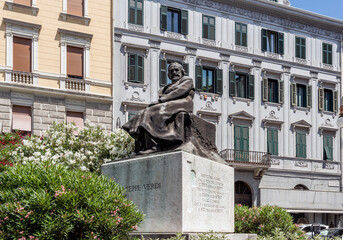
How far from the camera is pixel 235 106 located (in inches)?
1451

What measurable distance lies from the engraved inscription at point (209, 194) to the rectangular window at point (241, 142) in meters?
25.0

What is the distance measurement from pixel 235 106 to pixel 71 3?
1143 cm

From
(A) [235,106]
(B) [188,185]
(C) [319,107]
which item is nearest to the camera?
(B) [188,185]

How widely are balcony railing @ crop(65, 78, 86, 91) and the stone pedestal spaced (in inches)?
775

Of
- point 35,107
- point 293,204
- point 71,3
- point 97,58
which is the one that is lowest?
point 293,204

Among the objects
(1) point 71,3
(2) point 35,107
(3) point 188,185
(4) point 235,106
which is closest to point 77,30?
(1) point 71,3

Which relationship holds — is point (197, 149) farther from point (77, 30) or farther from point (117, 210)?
point (77, 30)

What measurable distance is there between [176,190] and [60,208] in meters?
2.22

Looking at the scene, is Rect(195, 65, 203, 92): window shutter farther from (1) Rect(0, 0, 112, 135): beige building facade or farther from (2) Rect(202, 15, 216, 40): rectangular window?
(1) Rect(0, 0, 112, 135): beige building facade

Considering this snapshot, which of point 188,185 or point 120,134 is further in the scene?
point 120,134

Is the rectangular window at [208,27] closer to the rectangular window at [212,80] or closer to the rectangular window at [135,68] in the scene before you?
the rectangular window at [212,80]

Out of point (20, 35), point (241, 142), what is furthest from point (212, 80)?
point (20, 35)

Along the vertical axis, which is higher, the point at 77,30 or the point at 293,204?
the point at 77,30

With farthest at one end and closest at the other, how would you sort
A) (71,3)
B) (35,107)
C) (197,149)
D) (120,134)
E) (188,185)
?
(71,3) < (35,107) < (120,134) < (197,149) < (188,185)
